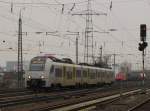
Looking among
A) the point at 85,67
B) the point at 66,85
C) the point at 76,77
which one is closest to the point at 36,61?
the point at 66,85

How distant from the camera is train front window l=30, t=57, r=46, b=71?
41909 millimetres

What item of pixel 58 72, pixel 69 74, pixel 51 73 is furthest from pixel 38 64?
pixel 69 74

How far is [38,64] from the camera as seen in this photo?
138 ft

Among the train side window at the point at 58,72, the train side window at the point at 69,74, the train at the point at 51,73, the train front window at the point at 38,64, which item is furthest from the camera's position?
the train side window at the point at 69,74

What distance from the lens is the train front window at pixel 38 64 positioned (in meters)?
41.9

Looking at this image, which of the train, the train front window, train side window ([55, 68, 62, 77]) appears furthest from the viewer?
train side window ([55, 68, 62, 77])

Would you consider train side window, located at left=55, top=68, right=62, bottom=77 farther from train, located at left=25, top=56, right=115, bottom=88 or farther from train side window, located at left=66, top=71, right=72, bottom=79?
train side window, located at left=66, top=71, right=72, bottom=79

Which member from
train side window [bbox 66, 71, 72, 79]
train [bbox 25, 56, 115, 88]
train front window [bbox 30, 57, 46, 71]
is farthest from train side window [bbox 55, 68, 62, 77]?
train side window [bbox 66, 71, 72, 79]

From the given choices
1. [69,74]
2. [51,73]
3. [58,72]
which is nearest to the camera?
[51,73]

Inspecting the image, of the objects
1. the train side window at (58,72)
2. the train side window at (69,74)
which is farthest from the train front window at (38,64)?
the train side window at (69,74)

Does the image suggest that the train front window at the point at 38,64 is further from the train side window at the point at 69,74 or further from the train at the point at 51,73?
the train side window at the point at 69,74

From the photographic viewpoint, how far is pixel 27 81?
41.8 m

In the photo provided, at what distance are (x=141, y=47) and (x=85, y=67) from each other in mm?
23182

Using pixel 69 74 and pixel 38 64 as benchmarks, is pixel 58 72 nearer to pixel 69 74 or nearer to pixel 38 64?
pixel 38 64
